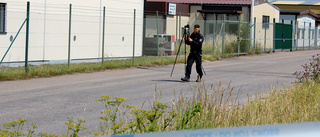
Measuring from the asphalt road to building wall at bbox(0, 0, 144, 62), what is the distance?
2.55 metres

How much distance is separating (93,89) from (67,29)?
743cm

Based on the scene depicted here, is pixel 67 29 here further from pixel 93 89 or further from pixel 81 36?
pixel 93 89

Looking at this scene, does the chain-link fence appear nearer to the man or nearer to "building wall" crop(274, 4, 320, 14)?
the man

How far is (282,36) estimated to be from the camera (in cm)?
3425

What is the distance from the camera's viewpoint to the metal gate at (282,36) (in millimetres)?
33250

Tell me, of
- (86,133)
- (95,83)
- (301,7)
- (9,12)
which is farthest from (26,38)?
(301,7)

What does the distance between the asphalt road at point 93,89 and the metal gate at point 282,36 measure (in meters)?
14.1

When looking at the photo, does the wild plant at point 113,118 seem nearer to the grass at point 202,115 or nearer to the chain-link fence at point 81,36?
the grass at point 202,115

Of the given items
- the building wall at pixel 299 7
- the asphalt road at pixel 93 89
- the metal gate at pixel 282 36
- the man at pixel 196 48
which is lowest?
the asphalt road at pixel 93 89

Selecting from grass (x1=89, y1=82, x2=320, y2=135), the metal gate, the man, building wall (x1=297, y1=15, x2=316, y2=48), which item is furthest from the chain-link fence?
building wall (x1=297, y1=15, x2=316, y2=48)

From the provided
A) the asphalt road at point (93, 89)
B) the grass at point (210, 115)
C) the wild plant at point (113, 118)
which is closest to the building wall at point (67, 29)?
the asphalt road at point (93, 89)

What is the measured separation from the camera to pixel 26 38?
1582 cm

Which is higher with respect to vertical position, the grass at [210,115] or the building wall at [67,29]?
the building wall at [67,29]

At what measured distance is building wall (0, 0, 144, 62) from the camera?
16.9 m
